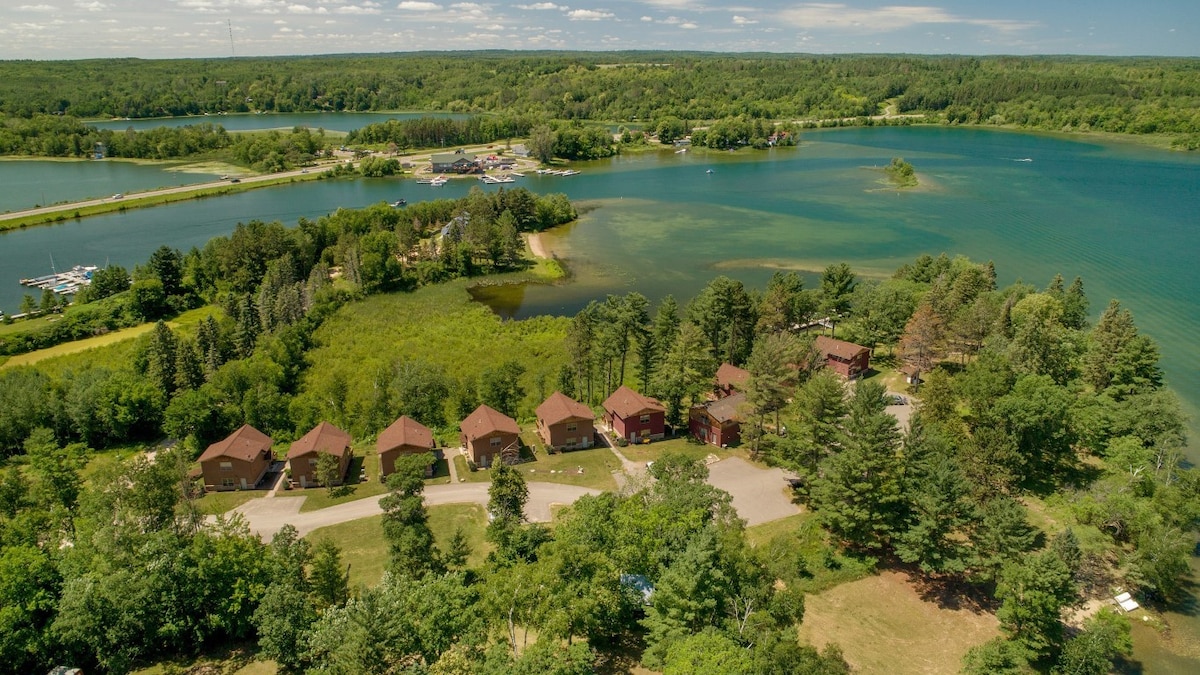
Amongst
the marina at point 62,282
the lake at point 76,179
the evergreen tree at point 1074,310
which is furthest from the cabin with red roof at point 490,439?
the lake at point 76,179

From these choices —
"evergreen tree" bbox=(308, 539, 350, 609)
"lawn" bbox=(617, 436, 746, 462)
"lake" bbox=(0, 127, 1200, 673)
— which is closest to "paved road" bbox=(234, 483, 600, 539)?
"lawn" bbox=(617, 436, 746, 462)

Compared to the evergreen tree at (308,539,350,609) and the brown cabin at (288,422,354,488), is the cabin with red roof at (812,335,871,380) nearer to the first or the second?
the brown cabin at (288,422,354,488)

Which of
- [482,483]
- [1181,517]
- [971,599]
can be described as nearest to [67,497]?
[482,483]

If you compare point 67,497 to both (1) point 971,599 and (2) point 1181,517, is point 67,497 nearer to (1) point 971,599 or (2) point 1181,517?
(1) point 971,599

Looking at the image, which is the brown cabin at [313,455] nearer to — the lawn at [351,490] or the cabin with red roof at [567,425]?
the lawn at [351,490]

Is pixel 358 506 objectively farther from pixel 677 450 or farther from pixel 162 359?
pixel 162 359

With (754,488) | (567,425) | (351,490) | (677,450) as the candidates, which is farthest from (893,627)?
(351,490)
